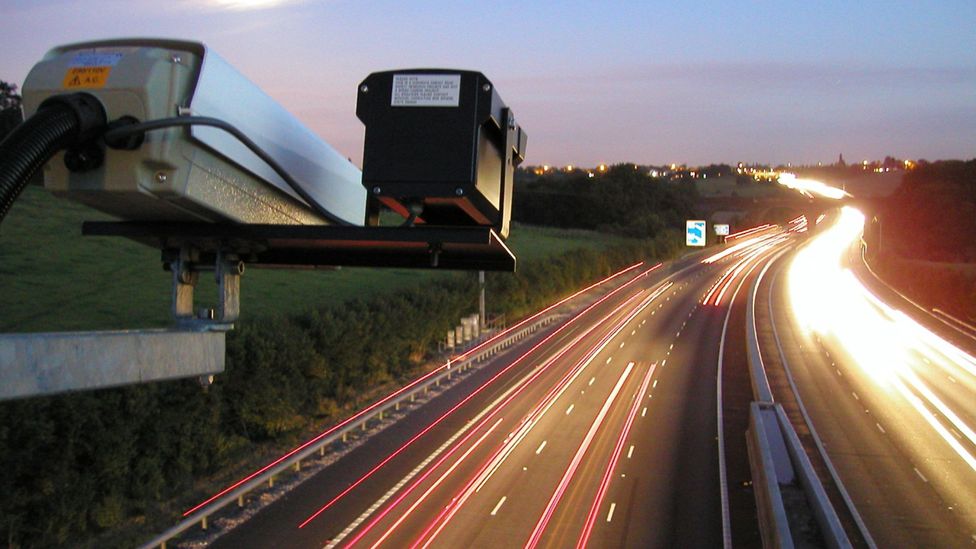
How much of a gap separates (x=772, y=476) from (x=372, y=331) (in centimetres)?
2177

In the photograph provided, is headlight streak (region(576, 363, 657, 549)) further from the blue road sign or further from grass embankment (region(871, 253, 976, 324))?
grass embankment (region(871, 253, 976, 324))

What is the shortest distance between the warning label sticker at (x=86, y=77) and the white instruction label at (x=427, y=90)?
1328 millimetres

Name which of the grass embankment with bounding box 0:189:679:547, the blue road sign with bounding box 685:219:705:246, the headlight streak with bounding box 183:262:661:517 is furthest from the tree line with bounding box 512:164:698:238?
the grass embankment with bounding box 0:189:679:547

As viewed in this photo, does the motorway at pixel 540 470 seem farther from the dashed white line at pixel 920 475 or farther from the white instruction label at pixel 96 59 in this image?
the white instruction label at pixel 96 59

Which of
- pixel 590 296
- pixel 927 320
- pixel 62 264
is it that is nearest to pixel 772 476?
pixel 62 264

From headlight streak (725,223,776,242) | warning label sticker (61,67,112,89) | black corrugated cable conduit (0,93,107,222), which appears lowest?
black corrugated cable conduit (0,93,107,222)

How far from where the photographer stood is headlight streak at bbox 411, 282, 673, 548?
2070 centimetres

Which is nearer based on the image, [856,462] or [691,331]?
[856,462]

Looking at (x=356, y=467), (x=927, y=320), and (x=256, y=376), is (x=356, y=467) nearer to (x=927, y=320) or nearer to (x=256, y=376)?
(x=256, y=376)

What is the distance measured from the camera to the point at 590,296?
8088 cm

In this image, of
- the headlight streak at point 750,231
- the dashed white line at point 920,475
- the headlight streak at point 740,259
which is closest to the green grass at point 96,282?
the dashed white line at point 920,475

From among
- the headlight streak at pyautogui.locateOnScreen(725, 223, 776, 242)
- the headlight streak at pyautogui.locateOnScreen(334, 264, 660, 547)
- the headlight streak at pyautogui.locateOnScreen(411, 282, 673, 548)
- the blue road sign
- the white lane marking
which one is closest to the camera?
the headlight streak at pyautogui.locateOnScreen(411, 282, 673, 548)

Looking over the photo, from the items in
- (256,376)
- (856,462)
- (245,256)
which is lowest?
(856,462)

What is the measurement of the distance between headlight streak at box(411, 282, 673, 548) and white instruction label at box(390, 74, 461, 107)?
1612 cm
